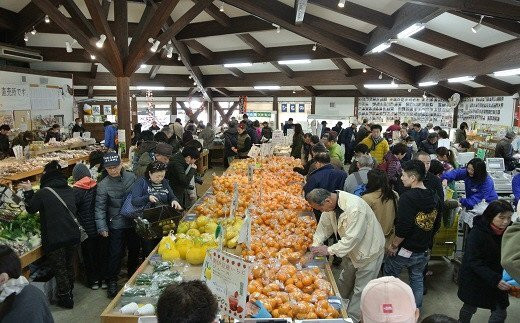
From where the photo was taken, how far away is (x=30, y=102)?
39.1 ft

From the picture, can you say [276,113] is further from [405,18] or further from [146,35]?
[405,18]

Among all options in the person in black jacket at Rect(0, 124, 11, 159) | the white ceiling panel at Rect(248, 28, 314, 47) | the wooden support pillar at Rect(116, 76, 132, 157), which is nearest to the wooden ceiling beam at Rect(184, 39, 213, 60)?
the white ceiling panel at Rect(248, 28, 314, 47)

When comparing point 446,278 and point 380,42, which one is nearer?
point 446,278

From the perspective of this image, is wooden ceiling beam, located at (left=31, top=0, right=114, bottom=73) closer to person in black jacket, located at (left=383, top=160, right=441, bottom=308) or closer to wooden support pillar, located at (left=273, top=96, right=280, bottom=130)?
person in black jacket, located at (left=383, top=160, right=441, bottom=308)

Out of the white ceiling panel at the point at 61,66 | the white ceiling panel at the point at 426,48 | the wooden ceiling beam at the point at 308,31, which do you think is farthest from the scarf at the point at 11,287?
the white ceiling panel at the point at 61,66

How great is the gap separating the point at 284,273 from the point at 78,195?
2724mm

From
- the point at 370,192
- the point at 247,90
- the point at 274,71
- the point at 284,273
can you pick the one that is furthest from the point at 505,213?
the point at 247,90

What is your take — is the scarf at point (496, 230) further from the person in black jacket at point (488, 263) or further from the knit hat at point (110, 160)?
the knit hat at point (110, 160)

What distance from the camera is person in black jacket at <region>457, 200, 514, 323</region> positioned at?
326 centimetres

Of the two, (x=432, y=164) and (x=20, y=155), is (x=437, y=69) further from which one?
(x=20, y=155)

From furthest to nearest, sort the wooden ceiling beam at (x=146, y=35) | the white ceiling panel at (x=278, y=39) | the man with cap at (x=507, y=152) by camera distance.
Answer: the white ceiling panel at (x=278, y=39) < the man with cap at (x=507, y=152) < the wooden ceiling beam at (x=146, y=35)

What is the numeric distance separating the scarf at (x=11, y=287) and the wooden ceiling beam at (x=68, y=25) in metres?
6.65

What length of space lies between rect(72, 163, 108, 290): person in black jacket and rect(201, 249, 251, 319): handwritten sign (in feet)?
8.99

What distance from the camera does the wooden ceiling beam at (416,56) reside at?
9281 mm
